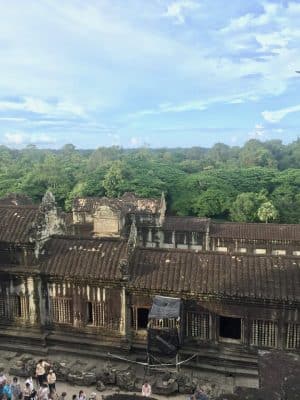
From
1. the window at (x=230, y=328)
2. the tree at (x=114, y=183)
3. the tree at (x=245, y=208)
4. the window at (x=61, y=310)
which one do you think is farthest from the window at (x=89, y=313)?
the tree at (x=114, y=183)

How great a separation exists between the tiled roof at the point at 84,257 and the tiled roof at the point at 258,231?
68.4 ft

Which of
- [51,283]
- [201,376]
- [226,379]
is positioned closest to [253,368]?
[226,379]

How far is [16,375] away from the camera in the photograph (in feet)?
58.9

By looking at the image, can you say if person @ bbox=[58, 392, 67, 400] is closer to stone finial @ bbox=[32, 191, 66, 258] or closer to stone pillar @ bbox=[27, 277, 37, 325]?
stone pillar @ bbox=[27, 277, 37, 325]

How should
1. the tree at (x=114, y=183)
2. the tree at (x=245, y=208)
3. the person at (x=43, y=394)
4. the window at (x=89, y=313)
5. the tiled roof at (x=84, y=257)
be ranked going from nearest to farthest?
the person at (x=43, y=394) → the tiled roof at (x=84, y=257) → the window at (x=89, y=313) → the tree at (x=245, y=208) → the tree at (x=114, y=183)

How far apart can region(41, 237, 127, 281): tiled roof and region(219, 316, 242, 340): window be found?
18.4 feet

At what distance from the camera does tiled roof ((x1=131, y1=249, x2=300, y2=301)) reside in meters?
17.7

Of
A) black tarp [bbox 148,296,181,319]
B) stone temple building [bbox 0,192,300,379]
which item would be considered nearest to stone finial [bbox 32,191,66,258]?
stone temple building [bbox 0,192,300,379]

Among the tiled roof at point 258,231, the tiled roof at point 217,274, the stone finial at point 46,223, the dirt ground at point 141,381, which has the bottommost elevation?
the dirt ground at point 141,381

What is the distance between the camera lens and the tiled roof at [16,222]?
67.4ft

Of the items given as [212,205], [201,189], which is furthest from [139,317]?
[201,189]

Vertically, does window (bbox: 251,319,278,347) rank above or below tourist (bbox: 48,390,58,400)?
above

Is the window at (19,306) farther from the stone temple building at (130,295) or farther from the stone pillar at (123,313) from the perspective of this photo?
the stone pillar at (123,313)

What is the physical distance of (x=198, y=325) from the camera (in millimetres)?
18469
